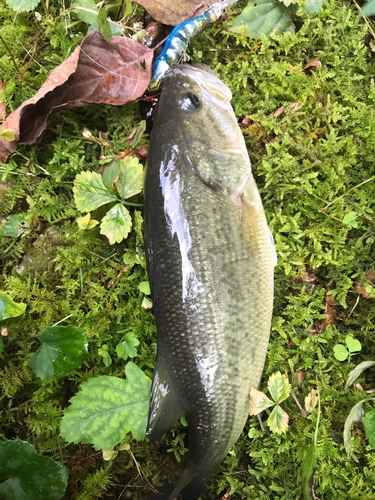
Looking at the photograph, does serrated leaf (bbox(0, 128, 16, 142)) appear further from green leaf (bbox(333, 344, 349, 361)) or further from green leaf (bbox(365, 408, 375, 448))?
green leaf (bbox(365, 408, 375, 448))

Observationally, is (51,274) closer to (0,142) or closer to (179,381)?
(0,142)

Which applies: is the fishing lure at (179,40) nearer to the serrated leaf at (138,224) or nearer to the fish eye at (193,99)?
the fish eye at (193,99)

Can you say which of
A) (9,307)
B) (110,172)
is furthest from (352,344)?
(9,307)

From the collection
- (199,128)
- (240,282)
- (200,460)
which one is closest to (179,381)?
(200,460)

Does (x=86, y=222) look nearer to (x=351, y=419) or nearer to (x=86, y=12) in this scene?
(x=86, y=12)

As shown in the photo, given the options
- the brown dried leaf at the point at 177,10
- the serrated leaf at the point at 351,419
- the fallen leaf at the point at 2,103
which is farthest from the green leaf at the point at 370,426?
the fallen leaf at the point at 2,103

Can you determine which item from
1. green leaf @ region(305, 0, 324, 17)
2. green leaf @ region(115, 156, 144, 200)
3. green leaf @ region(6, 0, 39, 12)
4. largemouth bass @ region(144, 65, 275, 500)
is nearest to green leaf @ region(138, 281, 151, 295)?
largemouth bass @ region(144, 65, 275, 500)
